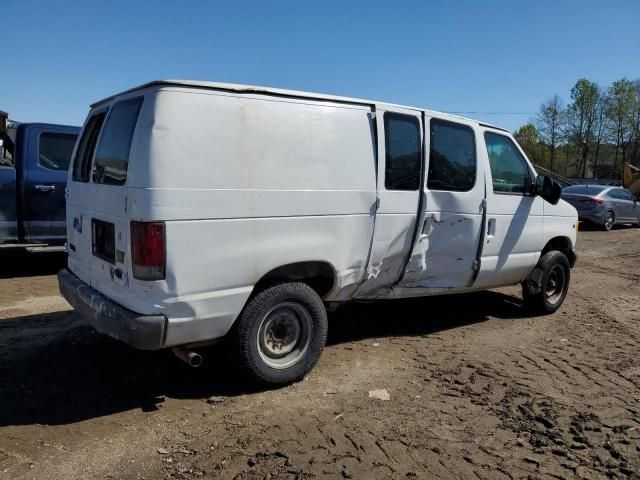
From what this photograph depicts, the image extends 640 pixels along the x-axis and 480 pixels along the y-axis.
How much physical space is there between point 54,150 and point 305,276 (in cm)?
554

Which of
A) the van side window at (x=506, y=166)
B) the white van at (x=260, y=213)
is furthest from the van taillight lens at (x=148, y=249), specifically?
the van side window at (x=506, y=166)

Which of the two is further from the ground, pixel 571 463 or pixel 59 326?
pixel 59 326

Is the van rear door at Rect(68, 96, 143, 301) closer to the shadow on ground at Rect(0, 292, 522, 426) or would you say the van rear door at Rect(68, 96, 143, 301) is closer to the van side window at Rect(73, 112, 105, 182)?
the van side window at Rect(73, 112, 105, 182)

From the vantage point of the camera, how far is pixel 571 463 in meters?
3.25

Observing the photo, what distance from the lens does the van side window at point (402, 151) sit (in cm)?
452

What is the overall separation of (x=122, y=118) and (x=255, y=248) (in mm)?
1353

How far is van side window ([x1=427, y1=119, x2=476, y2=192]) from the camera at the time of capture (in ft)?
16.2

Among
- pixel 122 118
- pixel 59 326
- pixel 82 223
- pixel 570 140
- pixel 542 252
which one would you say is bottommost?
pixel 59 326

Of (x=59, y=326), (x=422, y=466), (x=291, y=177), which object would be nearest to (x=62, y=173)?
(x=59, y=326)

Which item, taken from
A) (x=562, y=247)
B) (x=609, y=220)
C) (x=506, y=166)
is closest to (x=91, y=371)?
(x=506, y=166)

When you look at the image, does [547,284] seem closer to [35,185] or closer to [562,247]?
[562,247]

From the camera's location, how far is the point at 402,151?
4.64 meters

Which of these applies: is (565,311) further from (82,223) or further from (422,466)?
(82,223)

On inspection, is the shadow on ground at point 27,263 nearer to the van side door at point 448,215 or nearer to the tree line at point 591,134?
the van side door at point 448,215
